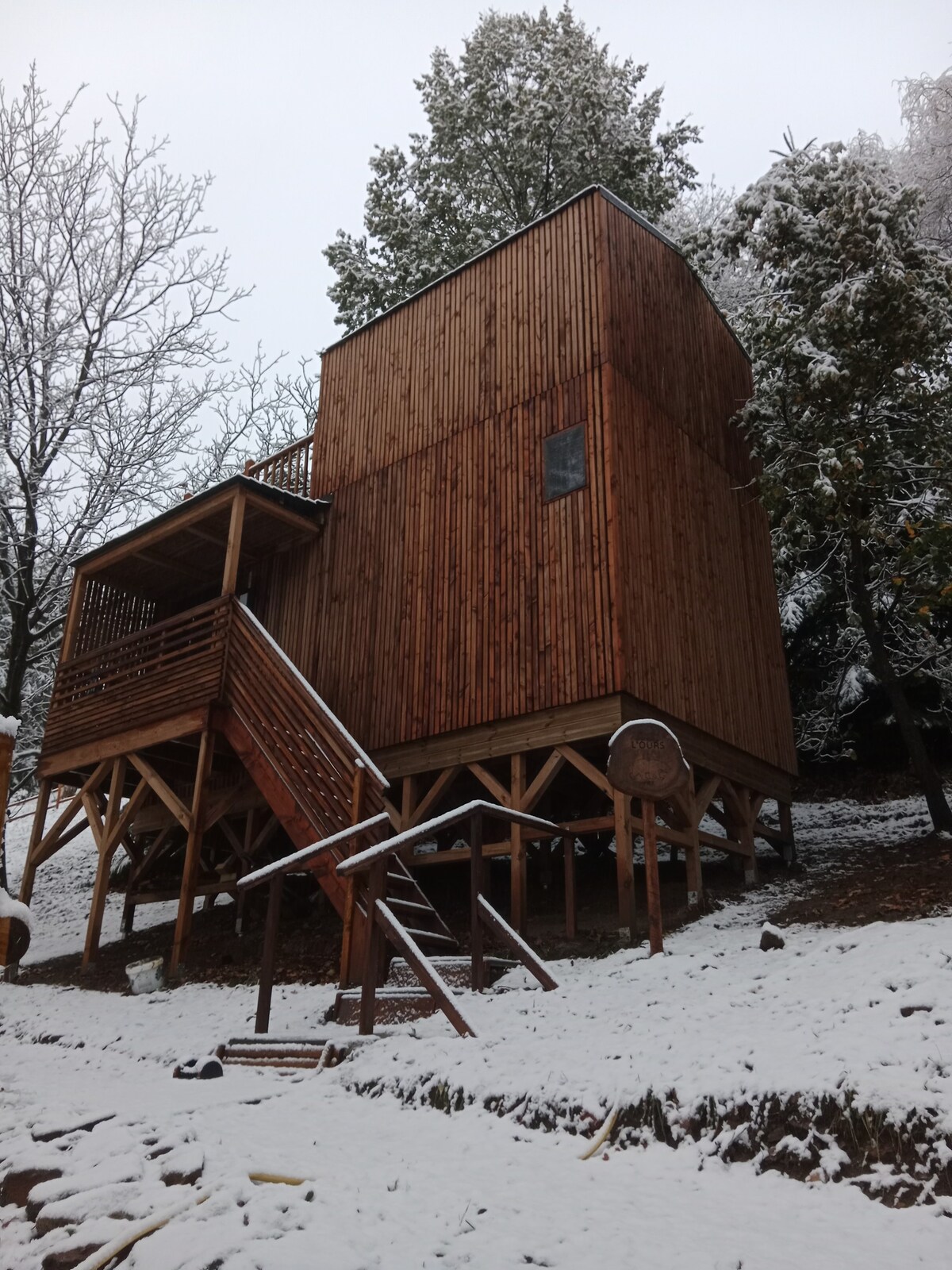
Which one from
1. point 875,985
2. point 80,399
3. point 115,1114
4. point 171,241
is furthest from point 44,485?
point 875,985

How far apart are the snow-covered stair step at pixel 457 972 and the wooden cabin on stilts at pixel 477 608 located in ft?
2.27

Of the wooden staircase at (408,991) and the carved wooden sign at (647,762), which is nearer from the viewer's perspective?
the wooden staircase at (408,991)

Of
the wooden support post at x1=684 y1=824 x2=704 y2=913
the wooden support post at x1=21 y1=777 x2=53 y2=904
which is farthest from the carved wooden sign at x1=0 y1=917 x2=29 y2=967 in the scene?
the wooden support post at x1=21 y1=777 x2=53 y2=904

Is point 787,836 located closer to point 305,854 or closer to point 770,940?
point 770,940

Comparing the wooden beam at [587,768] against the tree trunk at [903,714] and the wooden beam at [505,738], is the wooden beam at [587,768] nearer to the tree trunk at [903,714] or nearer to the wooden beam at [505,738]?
the wooden beam at [505,738]

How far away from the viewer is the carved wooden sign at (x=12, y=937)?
4590 millimetres

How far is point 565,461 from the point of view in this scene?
11.2 m

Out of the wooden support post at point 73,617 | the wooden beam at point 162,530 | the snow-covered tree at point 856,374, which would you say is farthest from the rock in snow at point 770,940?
the wooden support post at point 73,617

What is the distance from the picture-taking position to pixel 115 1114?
200 inches

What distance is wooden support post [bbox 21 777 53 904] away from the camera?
13.3 meters

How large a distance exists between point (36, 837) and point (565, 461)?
29.7ft

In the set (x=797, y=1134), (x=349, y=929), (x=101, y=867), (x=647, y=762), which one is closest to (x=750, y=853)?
(x=647, y=762)

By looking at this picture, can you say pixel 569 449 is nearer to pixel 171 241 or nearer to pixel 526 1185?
pixel 526 1185

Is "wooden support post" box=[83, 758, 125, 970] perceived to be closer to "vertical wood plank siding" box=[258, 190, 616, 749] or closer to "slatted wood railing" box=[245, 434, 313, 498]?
"vertical wood plank siding" box=[258, 190, 616, 749]
